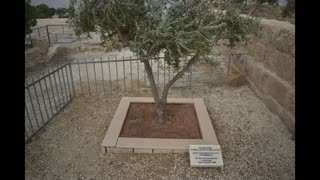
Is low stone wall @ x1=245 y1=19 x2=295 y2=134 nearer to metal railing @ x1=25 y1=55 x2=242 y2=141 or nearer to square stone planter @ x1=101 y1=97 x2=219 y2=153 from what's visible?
metal railing @ x1=25 y1=55 x2=242 y2=141

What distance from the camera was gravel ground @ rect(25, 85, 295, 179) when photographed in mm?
3182

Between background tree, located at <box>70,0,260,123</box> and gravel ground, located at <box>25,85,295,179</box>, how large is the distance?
1.42 m

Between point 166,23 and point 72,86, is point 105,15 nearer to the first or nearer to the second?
point 166,23

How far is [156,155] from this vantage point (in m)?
3.46

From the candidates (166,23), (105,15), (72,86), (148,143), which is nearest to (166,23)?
(166,23)

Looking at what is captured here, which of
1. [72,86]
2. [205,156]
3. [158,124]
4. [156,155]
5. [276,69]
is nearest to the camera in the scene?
[205,156]

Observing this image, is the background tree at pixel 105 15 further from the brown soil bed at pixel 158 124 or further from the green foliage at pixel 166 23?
the brown soil bed at pixel 158 124

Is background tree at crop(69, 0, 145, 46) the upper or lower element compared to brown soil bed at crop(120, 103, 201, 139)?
upper

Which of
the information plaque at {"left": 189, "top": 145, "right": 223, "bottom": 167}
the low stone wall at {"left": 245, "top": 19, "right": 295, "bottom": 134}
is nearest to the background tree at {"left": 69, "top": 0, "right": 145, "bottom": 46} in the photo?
the information plaque at {"left": 189, "top": 145, "right": 223, "bottom": 167}

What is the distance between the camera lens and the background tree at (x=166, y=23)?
282 centimetres

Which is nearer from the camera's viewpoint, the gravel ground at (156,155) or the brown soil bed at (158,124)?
the gravel ground at (156,155)

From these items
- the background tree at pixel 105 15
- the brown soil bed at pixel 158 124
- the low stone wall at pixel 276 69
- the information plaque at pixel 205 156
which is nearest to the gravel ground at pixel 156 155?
the information plaque at pixel 205 156
